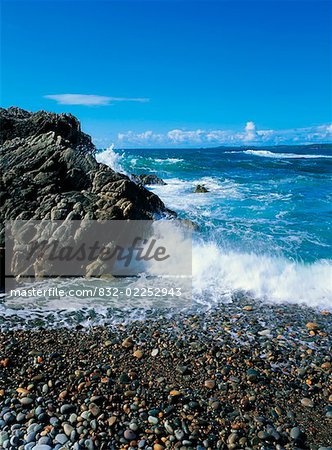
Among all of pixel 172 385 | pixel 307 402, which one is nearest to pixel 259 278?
pixel 307 402

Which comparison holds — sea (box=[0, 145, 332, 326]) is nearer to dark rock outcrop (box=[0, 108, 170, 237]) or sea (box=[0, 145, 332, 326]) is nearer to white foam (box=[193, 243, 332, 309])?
white foam (box=[193, 243, 332, 309])

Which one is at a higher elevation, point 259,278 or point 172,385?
point 259,278

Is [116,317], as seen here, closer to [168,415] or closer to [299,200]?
[168,415]

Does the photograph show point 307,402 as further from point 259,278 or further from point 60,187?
point 60,187

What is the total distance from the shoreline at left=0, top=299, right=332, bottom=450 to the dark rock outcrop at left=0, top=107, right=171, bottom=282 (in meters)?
5.31

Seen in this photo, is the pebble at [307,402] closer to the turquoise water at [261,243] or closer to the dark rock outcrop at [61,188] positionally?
the turquoise water at [261,243]

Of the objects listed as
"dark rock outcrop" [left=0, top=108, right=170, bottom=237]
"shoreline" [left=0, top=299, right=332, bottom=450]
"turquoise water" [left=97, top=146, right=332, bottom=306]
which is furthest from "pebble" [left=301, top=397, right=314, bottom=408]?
"dark rock outcrop" [left=0, top=108, right=170, bottom=237]

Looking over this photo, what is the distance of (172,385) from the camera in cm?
640

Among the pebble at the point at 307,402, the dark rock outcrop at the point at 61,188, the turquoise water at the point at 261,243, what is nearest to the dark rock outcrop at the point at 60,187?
the dark rock outcrop at the point at 61,188

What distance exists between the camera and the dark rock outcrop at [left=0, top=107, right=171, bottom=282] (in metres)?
12.6

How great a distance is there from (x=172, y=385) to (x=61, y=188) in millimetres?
9668

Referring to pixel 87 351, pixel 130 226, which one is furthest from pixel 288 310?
pixel 130 226

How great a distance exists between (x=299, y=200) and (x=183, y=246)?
15.3 m

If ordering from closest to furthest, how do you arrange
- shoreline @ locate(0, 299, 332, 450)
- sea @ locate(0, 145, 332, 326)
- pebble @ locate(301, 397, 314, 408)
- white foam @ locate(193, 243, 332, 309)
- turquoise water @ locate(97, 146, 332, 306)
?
shoreline @ locate(0, 299, 332, 450) → pebble @ locate(301, 397, 314, 408) → sea @ locate(0, 145, 332, 326) → white foam @ locate(193, 243, 332, 309) → turquoise water @ locate(97, 146, 332, 306)
